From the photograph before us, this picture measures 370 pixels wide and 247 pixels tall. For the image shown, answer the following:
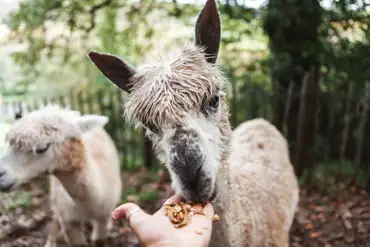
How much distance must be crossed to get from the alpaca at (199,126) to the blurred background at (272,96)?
192cm

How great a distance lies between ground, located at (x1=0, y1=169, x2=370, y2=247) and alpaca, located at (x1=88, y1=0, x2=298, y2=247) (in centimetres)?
191

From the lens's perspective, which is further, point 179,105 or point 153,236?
point 179,105

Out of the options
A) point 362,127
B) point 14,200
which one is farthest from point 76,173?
point 362,127

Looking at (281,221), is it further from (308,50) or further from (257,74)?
(257,74)

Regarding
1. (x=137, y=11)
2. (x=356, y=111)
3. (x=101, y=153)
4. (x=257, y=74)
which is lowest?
(x=101, y=153)

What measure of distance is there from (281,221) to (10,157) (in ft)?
9.44

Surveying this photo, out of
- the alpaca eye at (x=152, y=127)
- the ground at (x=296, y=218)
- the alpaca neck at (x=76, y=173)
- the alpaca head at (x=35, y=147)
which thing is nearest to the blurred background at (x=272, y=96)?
the ground at (x=296, y=218)

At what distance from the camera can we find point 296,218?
5492 millimetres

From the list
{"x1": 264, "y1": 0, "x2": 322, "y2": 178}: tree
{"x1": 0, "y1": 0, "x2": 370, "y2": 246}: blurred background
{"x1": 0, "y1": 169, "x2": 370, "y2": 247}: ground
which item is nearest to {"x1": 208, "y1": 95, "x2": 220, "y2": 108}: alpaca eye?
{"x1": 0, "y1": 0, "x2": 370, "y2": 246}: blurred background

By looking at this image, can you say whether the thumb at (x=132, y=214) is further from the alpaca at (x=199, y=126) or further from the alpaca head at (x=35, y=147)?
the alpaca head at (x=35, y=147)

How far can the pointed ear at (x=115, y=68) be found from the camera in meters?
2.71

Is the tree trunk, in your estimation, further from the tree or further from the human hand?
the human hand

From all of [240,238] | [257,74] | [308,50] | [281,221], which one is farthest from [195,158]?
[257,74]

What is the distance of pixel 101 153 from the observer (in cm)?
530
